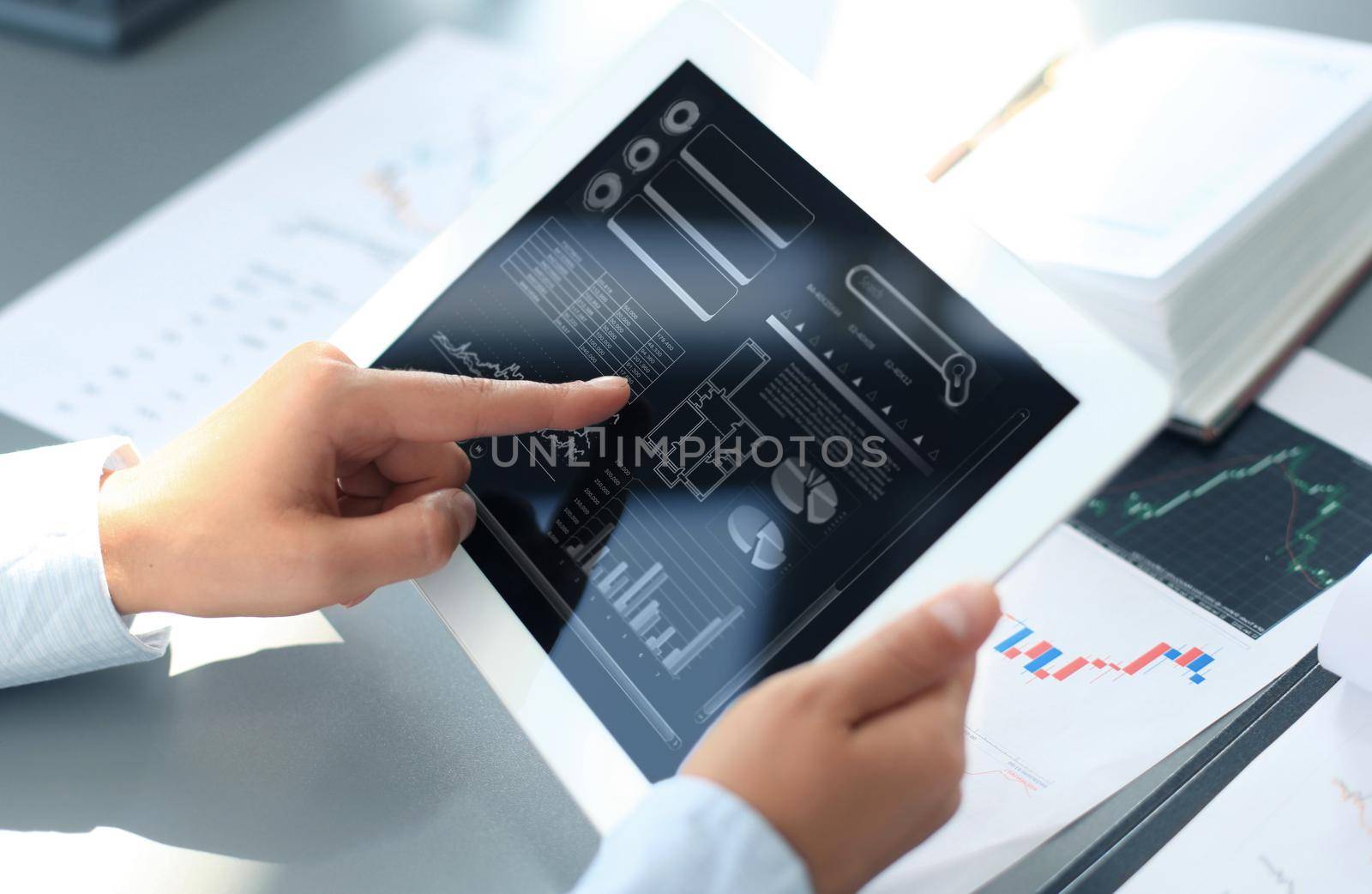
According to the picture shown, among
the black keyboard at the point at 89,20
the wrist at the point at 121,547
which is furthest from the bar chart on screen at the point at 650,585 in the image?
the black keyboard at the point at 89,20

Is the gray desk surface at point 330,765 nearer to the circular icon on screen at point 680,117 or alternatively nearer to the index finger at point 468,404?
the index finger at point 468,404

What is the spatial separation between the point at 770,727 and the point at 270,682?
34 centimetres

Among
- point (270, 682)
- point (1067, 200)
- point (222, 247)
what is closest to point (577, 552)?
Result: point (270, 682)

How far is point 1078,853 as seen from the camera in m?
0.53

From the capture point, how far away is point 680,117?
1.95 feet

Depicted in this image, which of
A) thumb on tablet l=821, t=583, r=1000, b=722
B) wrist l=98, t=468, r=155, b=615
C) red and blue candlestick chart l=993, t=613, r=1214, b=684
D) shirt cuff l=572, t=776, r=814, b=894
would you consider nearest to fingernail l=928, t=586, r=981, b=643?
thumb on tablet l=821, t=583, r=1000, b=722

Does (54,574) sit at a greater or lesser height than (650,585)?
greater

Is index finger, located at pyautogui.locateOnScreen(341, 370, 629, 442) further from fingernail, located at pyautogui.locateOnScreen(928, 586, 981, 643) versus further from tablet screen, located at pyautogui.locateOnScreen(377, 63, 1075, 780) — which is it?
fingernail, located at pyautogui.locateOnScreen(928, 586, 981, 643)

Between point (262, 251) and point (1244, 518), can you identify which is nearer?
point (1244, 518)

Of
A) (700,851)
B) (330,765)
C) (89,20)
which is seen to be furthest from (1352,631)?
(89,20)

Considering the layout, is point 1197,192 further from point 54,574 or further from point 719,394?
point 54,574

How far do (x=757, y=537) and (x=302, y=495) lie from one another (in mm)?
232

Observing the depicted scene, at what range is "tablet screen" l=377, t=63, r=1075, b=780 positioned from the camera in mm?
485

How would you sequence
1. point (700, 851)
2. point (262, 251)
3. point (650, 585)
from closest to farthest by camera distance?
point (700, 851) < point (650, 585) < point (262, 251)
